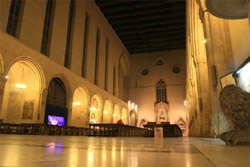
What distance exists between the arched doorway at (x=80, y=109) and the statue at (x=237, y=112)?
1300cm

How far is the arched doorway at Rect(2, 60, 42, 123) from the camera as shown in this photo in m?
10.6

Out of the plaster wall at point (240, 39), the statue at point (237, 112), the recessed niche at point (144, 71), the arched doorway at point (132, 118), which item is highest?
the recessed niche at point (144, 71)

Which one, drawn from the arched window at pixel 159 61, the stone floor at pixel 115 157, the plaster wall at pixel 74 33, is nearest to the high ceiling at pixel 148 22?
the plaster wall at pixel 74 33

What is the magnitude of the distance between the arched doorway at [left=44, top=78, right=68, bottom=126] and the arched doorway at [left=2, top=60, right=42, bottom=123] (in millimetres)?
850

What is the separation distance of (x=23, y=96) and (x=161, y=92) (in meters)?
19.1

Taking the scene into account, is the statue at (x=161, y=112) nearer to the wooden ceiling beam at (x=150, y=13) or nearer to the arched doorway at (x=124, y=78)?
the arched doorway at (x=124, y=78)

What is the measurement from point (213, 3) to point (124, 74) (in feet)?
81.9

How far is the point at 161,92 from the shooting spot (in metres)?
27.0

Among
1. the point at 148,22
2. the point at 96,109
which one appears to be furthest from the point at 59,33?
the point at 148,22

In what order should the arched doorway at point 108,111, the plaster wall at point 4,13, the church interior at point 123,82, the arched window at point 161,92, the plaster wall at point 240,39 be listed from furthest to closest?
1. the arched window at point 161,92
2. the arched doorway at point 108,111
3. the plaster wall at point 4,13
4. the plaster wall at point 240,39
5. the church interior at point 123,82

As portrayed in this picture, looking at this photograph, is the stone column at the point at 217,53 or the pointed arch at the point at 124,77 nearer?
the stone column at the point at 217,53

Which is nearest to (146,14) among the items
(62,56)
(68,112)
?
(62,56)

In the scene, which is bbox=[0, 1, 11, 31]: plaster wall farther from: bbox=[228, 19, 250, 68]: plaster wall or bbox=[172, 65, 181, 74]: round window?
bbox=[172, 65, 181, 74]: round window

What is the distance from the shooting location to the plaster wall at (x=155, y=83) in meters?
26.3
